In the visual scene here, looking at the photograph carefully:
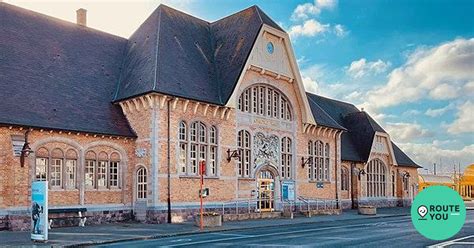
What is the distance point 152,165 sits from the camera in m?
25.7

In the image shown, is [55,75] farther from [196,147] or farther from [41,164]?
[196,147]

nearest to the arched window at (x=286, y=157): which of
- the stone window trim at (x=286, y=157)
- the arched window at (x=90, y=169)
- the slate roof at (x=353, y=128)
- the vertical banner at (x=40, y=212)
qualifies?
the stone window trim at (x=286, y=157)

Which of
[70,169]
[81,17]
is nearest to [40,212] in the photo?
[70,169]

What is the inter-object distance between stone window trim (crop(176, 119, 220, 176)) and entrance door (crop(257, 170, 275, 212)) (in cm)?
450

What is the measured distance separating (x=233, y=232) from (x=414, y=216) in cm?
1858

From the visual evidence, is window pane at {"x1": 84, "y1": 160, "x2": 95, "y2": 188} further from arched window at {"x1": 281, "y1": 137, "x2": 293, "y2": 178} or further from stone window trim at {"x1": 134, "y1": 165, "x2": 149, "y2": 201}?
arched window at {"x1": 281, "y1": 137, "x2": 293, "y2": 178}

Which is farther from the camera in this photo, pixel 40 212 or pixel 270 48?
pixel 270 48

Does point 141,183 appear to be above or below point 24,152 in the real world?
below

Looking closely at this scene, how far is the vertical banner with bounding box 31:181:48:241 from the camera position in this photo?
16.2 meters

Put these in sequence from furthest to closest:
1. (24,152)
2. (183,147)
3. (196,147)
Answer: (196,147) < (183,147) < (24,152)

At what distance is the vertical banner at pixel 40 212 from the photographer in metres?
16.2

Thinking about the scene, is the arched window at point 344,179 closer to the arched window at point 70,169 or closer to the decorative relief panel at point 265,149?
the decorative relief panel at point 265,149

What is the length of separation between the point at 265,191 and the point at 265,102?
5.87 meters

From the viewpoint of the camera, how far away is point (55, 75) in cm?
2606
